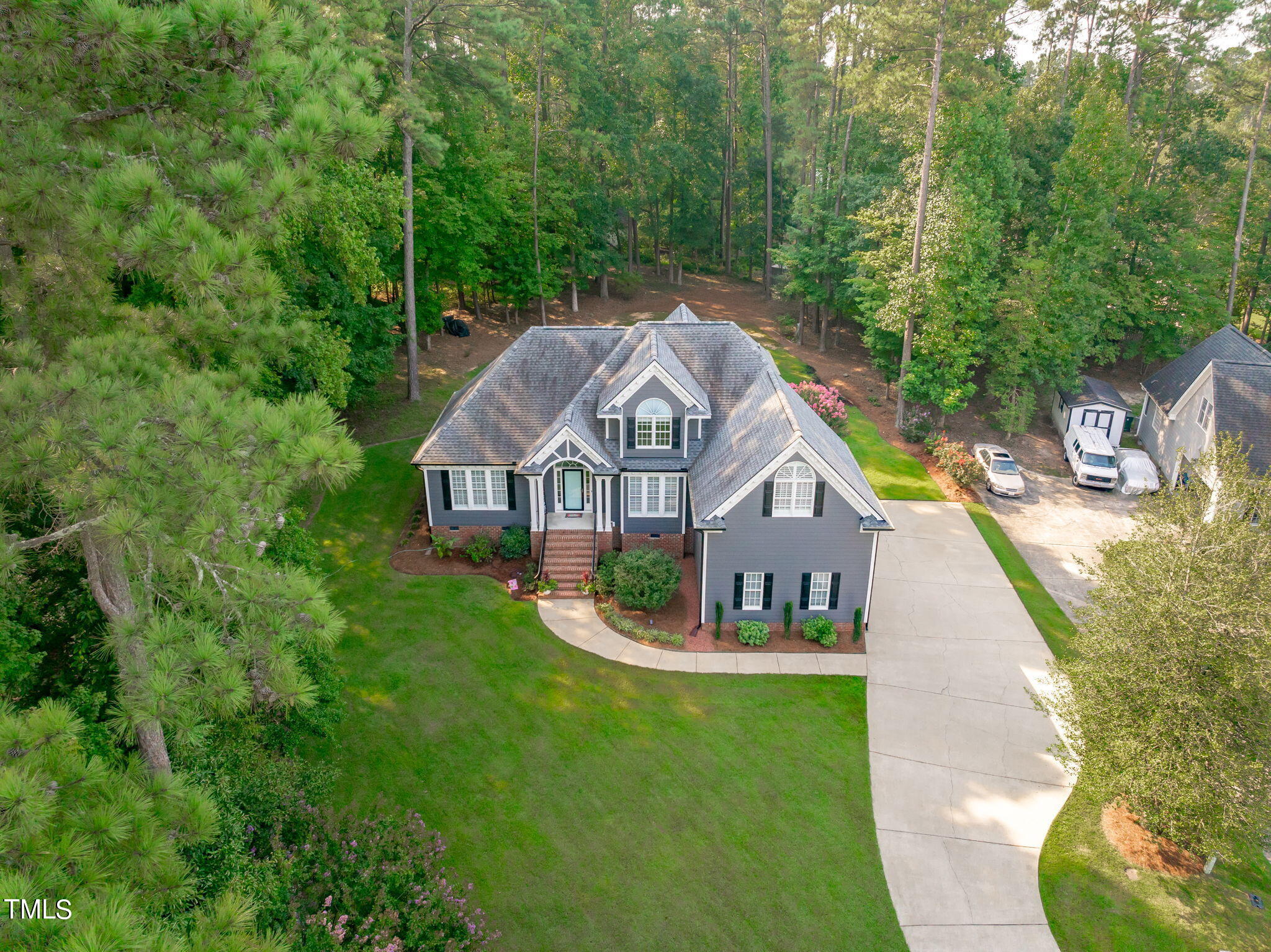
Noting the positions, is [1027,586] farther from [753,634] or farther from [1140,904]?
[1140,904]

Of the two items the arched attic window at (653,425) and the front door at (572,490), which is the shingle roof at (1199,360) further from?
the front door at (572,490)

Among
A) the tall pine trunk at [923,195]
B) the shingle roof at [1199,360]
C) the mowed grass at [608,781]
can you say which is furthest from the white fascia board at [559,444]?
the shingle roof at [1199,360]

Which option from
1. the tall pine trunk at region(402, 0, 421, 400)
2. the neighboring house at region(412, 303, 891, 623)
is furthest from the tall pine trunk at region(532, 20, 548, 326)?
the neighboring house at region(412, 303, 891, 623)

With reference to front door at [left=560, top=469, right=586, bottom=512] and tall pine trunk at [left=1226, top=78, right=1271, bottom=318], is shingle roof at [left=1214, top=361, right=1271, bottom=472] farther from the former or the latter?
front door at [left=560, top=469, right=586, bottom=512]

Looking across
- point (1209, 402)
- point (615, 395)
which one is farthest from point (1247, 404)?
point (615, 395)

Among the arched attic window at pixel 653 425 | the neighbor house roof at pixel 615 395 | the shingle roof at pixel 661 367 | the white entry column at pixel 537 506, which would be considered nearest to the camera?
the neighbor house roof at pixel 615 395

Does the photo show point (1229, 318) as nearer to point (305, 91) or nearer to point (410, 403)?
point (410, 403)
